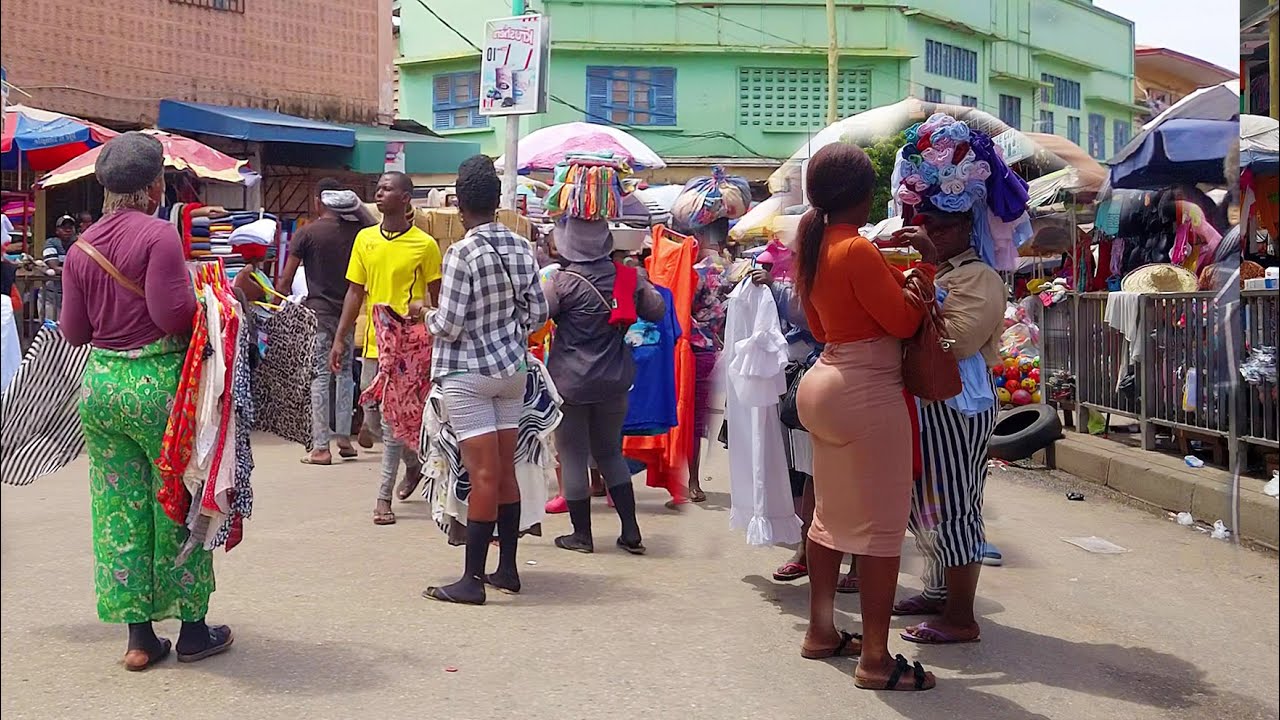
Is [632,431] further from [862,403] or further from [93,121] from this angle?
[93,121]

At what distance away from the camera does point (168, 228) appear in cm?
443

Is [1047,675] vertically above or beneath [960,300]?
beneath

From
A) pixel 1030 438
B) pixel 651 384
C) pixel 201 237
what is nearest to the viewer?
pixel 651 384

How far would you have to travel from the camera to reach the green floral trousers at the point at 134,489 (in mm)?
4426

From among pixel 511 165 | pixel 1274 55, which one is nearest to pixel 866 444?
pixel 1274 55

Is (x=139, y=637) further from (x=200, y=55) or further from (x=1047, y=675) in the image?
(x=200, y=55)

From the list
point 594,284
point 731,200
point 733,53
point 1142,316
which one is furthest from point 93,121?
point 733,53

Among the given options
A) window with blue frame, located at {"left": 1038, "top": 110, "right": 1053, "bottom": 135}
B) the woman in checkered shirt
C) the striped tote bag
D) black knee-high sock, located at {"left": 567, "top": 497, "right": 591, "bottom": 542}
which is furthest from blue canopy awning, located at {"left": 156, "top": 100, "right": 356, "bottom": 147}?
the striped tote bag

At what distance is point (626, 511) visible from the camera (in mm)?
6691

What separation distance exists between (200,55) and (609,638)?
1246 centimetres

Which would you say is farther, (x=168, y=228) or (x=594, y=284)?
(x=594, y=284)

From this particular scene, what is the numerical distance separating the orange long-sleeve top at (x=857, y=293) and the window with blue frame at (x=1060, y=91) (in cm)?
201

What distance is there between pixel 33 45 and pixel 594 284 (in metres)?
9.73

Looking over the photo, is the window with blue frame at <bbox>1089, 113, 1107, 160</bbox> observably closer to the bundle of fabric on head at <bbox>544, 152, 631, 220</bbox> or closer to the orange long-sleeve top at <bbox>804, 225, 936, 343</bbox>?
the orange long-sleeve top at <bbox>804, 225, 936, 343</bbox>
